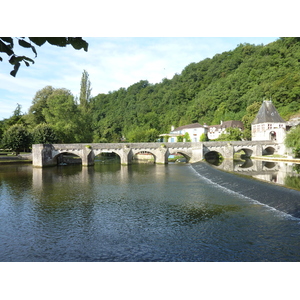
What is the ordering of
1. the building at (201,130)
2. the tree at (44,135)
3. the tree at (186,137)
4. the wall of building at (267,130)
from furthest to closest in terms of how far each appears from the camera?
the building at (201,130) → the tree at (186,137) → the wall of building at (267,130) → the tree at (44,135)

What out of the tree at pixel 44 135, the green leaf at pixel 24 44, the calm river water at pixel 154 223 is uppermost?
the tree at pixel 44 135

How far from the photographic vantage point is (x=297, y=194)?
15859 millimetres

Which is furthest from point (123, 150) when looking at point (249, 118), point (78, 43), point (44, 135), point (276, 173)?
point (78, 43)

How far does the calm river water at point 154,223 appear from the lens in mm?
10117

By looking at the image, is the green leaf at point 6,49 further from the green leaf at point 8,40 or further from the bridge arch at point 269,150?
the bridge arch at point 269,150

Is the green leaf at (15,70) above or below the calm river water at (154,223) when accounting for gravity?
above

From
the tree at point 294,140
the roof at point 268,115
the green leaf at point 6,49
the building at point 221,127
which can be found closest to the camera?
the green leaf at point 6,49

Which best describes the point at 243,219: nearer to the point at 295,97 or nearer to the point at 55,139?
the point at 55,139

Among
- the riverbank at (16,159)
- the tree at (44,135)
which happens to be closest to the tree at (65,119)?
the tree at (44,135)

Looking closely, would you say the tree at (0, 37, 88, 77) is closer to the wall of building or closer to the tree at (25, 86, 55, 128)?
the wall of building

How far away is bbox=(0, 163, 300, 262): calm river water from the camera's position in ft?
33.2

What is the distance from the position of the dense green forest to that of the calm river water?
34.6m

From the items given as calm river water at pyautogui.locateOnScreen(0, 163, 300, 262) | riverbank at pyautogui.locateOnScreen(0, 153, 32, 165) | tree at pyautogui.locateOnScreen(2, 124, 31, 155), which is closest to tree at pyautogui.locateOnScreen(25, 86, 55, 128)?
tree at pyautogui.locateOnScreen(2, 124, 31, 155)

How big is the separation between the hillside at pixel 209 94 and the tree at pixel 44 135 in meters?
23.5
